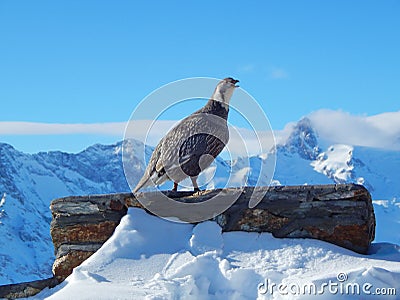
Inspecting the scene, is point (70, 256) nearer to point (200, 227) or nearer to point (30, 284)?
point (30, 284)

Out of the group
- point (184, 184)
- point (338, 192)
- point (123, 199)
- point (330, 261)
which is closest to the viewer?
point (330, 261)

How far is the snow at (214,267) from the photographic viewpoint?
5.43 m

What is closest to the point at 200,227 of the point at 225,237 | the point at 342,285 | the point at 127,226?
the point at 225,237

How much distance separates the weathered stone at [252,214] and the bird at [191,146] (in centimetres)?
95

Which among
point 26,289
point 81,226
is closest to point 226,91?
point 81,226

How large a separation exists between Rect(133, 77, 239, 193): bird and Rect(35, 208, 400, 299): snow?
1373mm

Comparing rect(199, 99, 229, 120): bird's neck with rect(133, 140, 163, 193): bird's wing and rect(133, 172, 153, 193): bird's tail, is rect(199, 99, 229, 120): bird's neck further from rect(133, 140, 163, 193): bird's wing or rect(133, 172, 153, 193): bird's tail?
rect(133, 172, 153, 193): bird's tail

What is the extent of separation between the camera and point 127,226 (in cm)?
645

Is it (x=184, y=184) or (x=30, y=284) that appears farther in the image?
(x=184, y=184)

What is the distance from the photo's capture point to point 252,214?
644cm

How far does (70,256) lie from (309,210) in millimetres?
2313

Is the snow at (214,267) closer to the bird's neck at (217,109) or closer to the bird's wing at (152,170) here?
the bird's wing at (152,170)

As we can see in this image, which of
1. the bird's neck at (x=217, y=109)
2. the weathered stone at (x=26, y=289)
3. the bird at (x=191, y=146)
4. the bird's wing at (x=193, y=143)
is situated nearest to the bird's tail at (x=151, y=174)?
the bird at (x=191, y=146)

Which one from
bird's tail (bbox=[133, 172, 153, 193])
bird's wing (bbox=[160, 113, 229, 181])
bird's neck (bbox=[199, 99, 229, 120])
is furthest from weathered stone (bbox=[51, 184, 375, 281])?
bird's neck (bbox=[199, 99, 229, 120])
